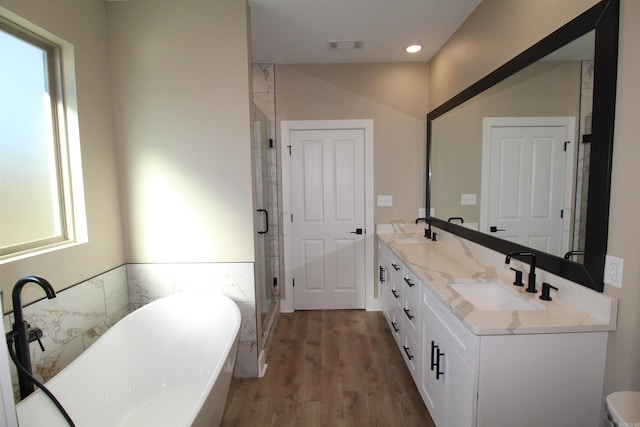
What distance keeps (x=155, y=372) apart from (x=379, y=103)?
10.1 ft

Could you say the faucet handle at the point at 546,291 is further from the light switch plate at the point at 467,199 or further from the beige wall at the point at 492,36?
the beige wall at the point at 492,36

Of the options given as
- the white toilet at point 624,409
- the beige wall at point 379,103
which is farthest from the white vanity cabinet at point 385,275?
the white toilet at point 624,409

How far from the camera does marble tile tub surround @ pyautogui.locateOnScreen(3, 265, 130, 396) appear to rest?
1.59 meters

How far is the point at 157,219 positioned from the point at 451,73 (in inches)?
108

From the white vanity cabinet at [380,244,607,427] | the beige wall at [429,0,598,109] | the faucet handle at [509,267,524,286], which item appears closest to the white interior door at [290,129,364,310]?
the beige wall at [429,0,598,109]

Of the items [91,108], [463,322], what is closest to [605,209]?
[463,322]

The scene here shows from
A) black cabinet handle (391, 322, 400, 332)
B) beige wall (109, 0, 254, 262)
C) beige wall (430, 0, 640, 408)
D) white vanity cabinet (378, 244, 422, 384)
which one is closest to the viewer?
beige wall (430, 0, 640, 408)

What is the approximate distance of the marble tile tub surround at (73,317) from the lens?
5.22 feet

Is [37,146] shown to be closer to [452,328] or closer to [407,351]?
[452,328]

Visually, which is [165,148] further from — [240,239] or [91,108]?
[240,239]

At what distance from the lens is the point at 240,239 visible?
2.22 metres

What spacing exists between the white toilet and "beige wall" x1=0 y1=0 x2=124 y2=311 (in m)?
2.46

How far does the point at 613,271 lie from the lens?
3.99ft

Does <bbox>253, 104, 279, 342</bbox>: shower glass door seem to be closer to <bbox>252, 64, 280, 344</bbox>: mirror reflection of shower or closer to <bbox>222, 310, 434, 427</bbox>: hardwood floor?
<bbox>252, 64, 280, 344</bbox>: mirror reflection of shower
